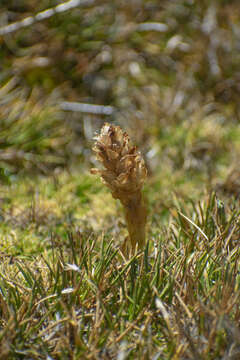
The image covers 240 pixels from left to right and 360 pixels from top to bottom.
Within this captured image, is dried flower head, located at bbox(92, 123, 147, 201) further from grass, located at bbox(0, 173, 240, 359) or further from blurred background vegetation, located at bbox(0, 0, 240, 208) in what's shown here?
blurred background vegetation, located at bbox(0, 0, 240, 208)

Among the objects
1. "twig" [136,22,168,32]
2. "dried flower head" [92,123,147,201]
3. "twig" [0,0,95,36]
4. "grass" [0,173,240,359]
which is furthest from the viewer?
"twig" [136,22,168,32]

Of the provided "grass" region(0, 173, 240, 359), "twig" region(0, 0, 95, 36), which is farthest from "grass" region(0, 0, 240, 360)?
"twig" region(0, 0, 95, 36)

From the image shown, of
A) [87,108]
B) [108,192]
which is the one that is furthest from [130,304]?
[87,108]

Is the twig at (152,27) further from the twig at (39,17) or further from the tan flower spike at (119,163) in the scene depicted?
the tan flower spike at (119,163)

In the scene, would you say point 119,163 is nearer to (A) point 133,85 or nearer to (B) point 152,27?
(A) point 133,85

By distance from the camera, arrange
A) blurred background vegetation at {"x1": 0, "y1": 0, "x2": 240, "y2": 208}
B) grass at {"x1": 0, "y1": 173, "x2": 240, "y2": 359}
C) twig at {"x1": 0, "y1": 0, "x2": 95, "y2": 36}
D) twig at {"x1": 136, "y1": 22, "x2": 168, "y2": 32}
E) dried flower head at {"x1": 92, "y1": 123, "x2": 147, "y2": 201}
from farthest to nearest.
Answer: twig at {"x1": 136, "y1": 22, "x2": 168, "y2": 32}, twig at {"x1": 0, "y1": 0, "x2": 95, "y2": 36}, blurred background vegetation at {"x1": 0, "y1": 0, "x2": 240, "y2": 208}, dried flower head at {"x1": 92, "y1": 123, "x2": 147, "y2": 201}, grass at {"x1": 0, "y1": 173, "x2": 240, "y2": 359}

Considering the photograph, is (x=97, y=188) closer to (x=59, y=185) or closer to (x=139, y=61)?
(x=59, y=185)
